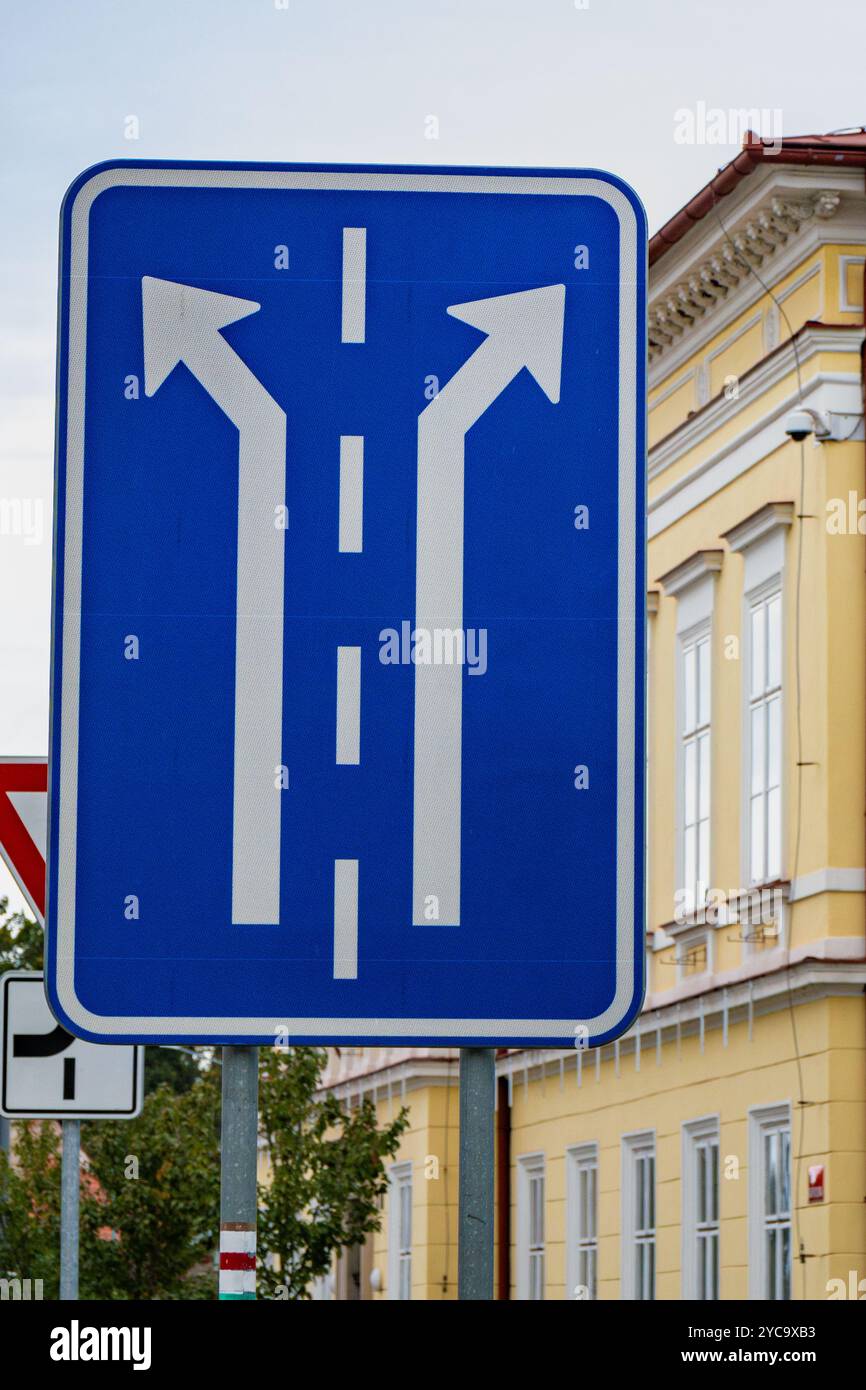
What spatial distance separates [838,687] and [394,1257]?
563 inches

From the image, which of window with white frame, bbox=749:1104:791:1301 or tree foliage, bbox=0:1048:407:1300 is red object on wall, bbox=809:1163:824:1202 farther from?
tree foliage, bbox=0:1048:407:1300

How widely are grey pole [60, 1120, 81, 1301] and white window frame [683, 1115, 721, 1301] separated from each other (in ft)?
54.4

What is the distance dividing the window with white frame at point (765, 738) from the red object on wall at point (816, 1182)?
2.80 metres

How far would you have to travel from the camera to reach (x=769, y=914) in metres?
23.2

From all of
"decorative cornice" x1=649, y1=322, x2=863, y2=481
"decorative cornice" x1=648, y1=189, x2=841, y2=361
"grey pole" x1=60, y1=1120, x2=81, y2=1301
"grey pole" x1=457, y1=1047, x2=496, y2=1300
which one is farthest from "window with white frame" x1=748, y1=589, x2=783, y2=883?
"grey pole" x1=457, y1=1047, x2=496, y2=1300

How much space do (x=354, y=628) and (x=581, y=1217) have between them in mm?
25753

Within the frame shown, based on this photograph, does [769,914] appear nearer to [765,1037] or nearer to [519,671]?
[765,1037]

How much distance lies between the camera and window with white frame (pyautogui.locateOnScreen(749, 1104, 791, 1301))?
22359 mm

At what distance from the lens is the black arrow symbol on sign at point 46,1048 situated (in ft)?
27.4

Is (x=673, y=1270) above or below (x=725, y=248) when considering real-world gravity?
below

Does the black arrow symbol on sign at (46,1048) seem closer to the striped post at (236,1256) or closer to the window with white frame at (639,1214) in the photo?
the striped post at (236,1256)

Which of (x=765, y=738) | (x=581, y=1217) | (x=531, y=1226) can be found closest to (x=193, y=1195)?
(x=581, y=1217)

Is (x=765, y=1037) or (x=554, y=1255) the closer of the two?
(x=765, y=1037)
